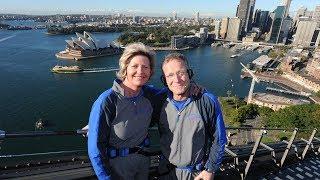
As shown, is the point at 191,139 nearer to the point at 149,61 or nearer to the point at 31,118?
the point at 149,61

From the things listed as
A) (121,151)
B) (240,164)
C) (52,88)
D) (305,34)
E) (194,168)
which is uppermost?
(121,151)

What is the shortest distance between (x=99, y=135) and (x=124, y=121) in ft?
0.26

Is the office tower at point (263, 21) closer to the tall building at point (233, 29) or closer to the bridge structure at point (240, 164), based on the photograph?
the tall building at point (233, 29)

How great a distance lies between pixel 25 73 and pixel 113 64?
5.28 metres

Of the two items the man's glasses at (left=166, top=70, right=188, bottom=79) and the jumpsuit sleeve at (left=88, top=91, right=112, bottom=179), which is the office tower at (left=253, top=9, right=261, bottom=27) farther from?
the jumpsuit sleeve at (left=88, top=91, right=112, bottom=179)

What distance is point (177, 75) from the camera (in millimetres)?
870

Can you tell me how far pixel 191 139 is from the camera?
88 cm

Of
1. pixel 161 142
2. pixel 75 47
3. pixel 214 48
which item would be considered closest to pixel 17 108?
pixel 161 142

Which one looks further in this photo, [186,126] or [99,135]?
[186,126]

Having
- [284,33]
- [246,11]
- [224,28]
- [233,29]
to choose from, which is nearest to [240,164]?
[233,29]

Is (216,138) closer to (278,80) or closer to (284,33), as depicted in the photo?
(278,80)

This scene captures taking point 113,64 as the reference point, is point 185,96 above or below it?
above

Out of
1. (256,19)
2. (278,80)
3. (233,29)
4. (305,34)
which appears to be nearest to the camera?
(278,80)

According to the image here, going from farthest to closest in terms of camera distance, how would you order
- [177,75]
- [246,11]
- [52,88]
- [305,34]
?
1. [246,11]
2. [305,34]
3. [52,88]
4. [177,75]
